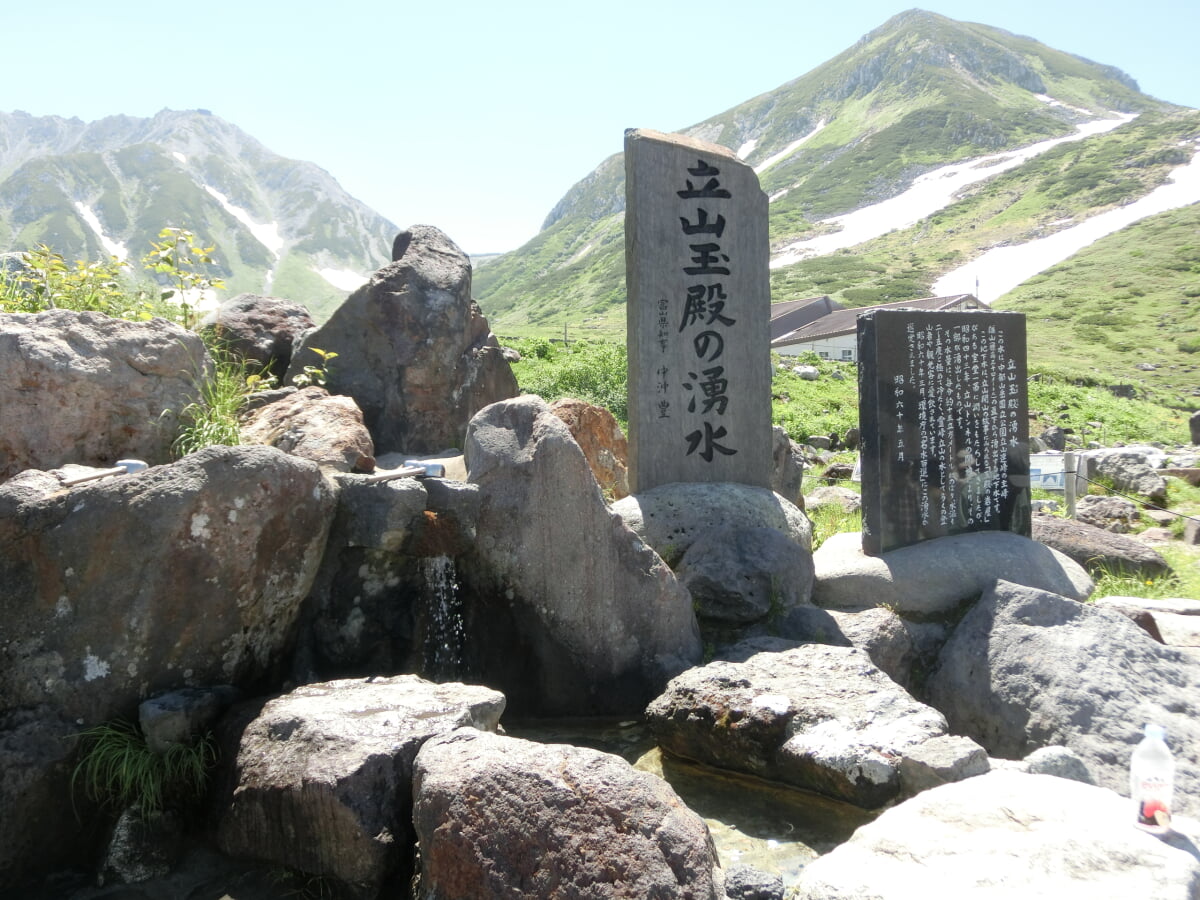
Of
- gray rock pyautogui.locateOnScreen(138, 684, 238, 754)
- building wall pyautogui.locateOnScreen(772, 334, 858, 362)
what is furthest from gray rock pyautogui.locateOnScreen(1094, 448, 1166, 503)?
building wall pyautogui.locateOnScreen(772, 334, 858, 362)

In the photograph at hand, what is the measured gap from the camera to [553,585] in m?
6.41

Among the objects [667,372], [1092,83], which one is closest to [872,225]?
[1092,83]

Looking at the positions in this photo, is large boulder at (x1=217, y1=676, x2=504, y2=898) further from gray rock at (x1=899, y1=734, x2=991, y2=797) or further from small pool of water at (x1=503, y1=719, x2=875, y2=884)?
gray rock at (x1=899, y1=734, x2=991, y2=797)

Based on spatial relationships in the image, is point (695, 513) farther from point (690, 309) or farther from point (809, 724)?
point (809, 724)

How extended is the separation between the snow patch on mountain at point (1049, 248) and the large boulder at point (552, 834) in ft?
263

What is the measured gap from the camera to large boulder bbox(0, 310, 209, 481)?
603cm

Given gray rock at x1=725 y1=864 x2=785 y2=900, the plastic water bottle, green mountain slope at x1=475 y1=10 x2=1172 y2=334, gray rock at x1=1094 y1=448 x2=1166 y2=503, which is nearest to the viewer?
the plastic water bottle

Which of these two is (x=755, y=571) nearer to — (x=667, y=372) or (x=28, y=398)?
(x=667, y=372)

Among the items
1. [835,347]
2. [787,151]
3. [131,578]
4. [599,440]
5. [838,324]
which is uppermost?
[787,151]

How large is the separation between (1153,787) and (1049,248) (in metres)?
98.9

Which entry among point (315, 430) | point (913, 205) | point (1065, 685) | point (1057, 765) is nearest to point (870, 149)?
point (913, 205)

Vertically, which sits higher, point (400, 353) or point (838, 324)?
point (838, 324)

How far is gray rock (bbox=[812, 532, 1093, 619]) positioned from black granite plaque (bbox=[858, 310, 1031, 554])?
26 centimetres

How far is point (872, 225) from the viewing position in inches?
4724
